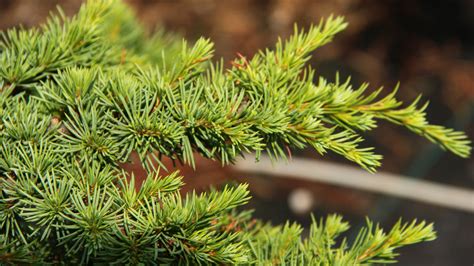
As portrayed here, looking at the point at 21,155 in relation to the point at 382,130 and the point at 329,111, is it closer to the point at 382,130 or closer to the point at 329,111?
the point at 329,111

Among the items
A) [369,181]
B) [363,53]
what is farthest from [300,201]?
[363,53]

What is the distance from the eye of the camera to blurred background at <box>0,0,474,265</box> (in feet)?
8.23

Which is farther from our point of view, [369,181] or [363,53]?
[363,53]

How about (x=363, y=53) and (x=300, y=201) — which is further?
(x=363, y=53)

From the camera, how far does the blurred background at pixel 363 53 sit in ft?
8.23

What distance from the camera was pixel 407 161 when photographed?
2637 mm

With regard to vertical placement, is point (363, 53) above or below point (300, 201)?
above

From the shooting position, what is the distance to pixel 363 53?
3182mm

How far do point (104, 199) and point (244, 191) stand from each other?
0.14m

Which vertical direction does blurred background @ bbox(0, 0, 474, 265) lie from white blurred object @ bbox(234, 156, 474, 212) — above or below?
above

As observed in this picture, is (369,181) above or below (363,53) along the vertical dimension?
below

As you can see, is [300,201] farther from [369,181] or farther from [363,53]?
[363,53]

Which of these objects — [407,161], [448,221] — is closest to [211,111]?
[448,221]

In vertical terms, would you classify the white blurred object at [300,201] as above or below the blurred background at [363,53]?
below
